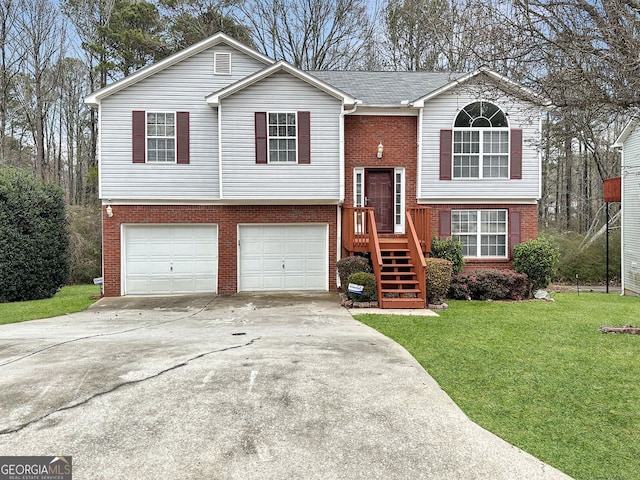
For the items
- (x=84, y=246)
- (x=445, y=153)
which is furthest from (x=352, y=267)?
(x=84, y=246)

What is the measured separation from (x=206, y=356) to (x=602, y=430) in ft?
15.6

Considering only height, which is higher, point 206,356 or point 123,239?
point 123,239

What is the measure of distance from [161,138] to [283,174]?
12.4 feet

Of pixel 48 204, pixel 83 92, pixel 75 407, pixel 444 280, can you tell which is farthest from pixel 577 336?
pixel 83 92

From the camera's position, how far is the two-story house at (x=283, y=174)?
11.8 metres

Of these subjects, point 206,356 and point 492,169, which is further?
point 492,169

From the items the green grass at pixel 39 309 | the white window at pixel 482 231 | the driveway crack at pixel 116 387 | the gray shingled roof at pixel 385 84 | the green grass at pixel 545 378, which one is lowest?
the green grass at pixel 39 309

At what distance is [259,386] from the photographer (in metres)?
4.84

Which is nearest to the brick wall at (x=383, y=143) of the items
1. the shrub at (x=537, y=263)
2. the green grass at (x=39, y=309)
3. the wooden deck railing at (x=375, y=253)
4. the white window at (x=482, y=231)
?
the white window at (x=482, y=231)

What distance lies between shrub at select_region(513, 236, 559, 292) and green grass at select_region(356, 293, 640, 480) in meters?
2.92

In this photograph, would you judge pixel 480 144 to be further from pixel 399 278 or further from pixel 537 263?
pixel 399 278

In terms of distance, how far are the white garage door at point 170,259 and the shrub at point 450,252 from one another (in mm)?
6640

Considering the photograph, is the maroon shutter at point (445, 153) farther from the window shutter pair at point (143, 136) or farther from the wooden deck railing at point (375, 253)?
the window shutter pair at point (143, 136)

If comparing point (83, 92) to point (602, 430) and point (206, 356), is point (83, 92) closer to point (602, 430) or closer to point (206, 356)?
point (206, 356)
